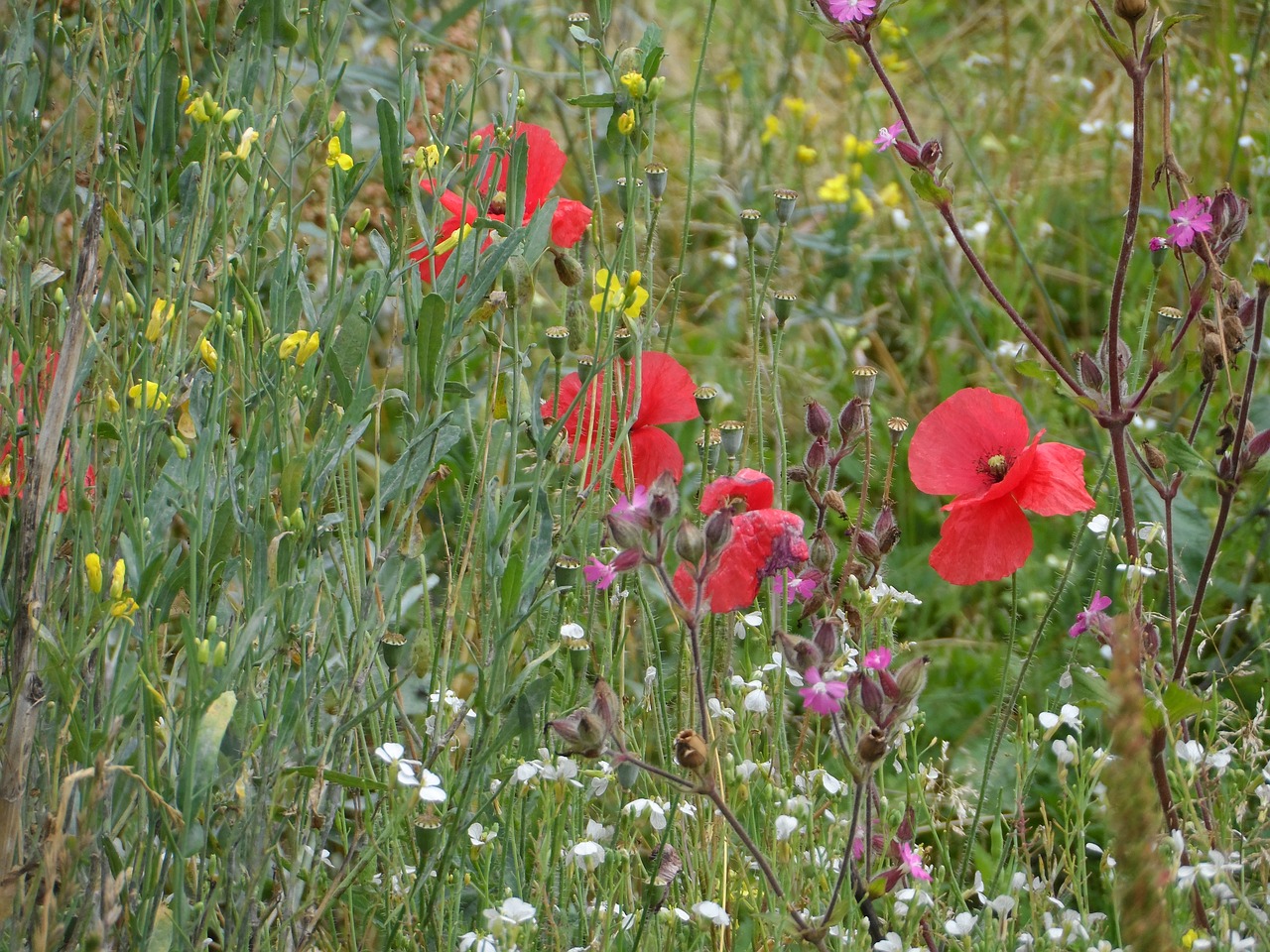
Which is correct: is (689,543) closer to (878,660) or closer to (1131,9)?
(878,660)

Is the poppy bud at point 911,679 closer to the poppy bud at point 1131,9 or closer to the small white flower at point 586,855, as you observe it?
the small white flower at point 586,855

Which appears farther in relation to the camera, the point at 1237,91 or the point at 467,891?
the point at 1237,91

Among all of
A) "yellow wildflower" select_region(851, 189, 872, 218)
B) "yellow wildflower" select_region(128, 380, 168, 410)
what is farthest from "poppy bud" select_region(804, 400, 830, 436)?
"yellow wildflower" select_region(851, 189, 872, 218)

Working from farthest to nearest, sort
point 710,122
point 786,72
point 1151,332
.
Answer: point 710,122 < point 786,72 < point 1151,332

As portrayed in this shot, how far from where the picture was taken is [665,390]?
1320mm

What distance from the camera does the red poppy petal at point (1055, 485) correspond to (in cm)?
120

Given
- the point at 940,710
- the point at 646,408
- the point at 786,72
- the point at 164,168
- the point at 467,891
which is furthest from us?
the point at 786,72

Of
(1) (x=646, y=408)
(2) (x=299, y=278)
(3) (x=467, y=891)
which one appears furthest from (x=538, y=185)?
(3) (x=467, y=891)

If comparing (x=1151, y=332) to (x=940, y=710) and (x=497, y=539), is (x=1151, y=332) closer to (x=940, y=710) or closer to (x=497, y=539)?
(x=940, y=710)

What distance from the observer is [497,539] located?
1.02 meters

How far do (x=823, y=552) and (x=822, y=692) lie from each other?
0.29m

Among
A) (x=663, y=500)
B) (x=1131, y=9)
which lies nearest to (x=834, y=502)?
(x=663, y=500)

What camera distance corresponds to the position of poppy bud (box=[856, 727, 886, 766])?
0.86 metres

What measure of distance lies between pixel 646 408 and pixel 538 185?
242 mm
